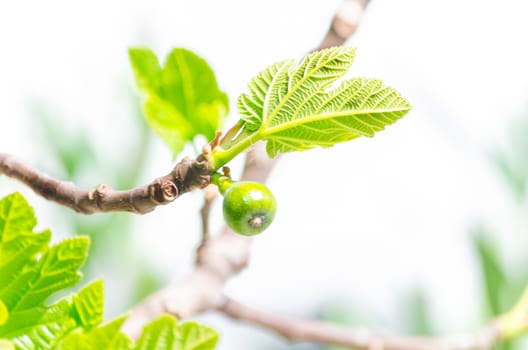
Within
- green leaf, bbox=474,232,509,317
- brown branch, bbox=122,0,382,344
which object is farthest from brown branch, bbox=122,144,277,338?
green leaf, bbox=474,232,509,317

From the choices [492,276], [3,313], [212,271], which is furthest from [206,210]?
[492,276]

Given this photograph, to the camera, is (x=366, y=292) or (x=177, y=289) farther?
(x=366, y=292)

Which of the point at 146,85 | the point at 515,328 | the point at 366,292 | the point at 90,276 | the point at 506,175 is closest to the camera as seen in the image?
the point at 146,85

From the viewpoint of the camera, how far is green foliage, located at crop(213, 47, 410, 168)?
1.03 ft

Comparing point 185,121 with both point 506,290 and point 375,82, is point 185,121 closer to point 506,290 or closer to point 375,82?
point 375,82

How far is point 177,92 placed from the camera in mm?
517

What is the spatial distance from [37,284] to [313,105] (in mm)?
150

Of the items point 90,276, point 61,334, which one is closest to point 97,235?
point 90,276

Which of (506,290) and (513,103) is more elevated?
(513,103)

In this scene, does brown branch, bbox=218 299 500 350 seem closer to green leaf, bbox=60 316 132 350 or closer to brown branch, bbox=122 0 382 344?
brown branch, bbox=122 0 382 344

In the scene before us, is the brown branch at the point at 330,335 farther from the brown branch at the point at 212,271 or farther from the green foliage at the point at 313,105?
the green foliage at the point at 313,105

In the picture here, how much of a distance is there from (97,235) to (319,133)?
35.3 inches

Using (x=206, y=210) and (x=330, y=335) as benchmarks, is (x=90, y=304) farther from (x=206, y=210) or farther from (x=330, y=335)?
(x=330, y=335)

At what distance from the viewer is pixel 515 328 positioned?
0.85 m
